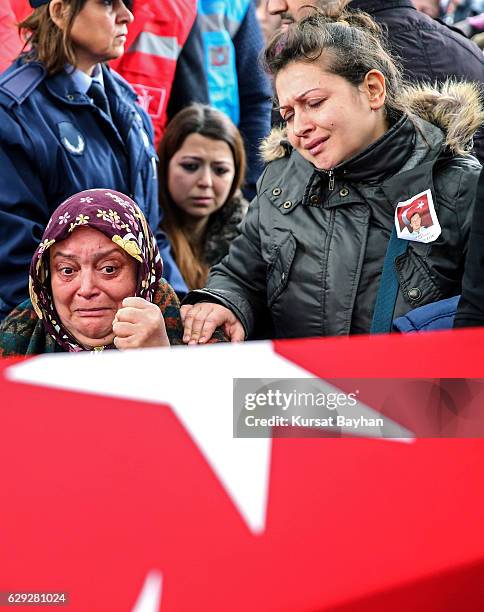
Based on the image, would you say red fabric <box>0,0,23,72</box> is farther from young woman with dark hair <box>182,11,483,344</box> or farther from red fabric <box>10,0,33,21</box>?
young woman with dark hair <box>182,11,483,344</box>

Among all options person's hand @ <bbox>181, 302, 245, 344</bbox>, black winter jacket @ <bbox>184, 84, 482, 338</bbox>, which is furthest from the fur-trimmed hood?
person's hand @ <bbox>181, 302, 245, 344</bbox>

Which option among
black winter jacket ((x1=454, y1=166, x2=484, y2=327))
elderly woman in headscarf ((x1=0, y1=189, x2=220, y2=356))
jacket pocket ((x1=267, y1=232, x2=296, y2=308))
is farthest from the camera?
jacket pocket ((x1=267, y1=232, x2=296, y2=308))

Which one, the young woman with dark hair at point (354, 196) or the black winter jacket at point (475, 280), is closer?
the black winter jacket at point (475, 280)

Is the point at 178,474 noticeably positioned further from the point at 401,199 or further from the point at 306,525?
the point at 401,199

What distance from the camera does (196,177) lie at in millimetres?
4402

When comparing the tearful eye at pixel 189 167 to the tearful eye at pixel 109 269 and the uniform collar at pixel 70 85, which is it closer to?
the uniform collar at pixel 70 85

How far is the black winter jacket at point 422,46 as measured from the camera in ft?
10.3

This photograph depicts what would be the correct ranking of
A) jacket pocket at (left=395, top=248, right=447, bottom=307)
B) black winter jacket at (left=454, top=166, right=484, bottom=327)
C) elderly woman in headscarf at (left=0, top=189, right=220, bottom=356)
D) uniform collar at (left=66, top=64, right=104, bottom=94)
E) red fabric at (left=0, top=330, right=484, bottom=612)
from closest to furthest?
red fabric at (left=0, top=330, right=484, bottom=612) → black winter jacket at (left=454, top=166, right=484, bottom=327) → jacket pocket at (left=395, top=248, right=447, bottom=307) → elderly woman in headscarf at (left=0, top=189, right=220, bottom=356) → uniform collar at (left=66, top=64, right=104, bottom=94)

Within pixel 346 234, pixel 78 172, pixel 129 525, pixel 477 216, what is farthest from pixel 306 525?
pixel 78 172

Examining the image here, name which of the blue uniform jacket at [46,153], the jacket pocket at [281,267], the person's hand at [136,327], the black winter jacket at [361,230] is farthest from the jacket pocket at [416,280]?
the blue uniform jacket at [46,153]

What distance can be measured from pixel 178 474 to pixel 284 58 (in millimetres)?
1593

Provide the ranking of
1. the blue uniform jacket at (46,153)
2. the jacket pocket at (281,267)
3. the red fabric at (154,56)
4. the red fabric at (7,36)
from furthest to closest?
the red fabric at (154,56)
the red fabric at (7,36)
the blue uniform jacket at (46,153)
the jacket pocket at (281,267)

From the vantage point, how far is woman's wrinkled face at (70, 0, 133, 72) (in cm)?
327

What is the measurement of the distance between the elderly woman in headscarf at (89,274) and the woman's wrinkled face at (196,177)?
1.75 meters
